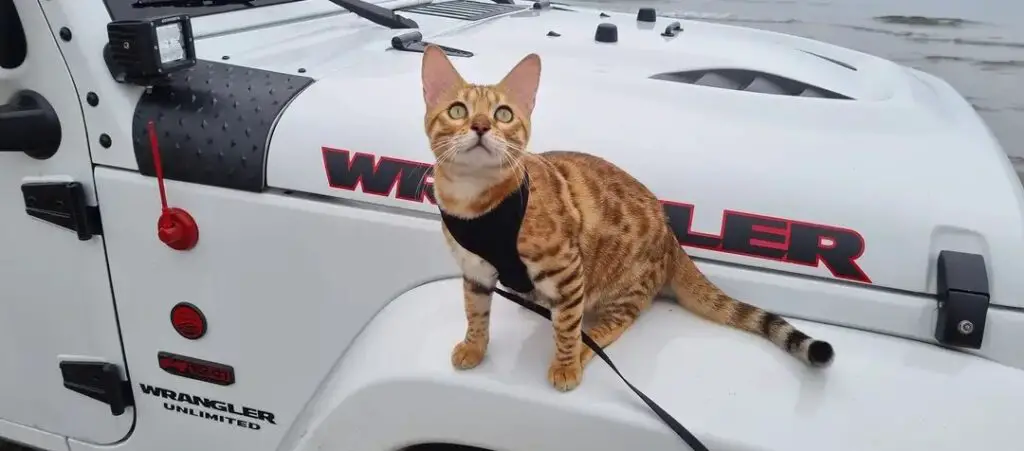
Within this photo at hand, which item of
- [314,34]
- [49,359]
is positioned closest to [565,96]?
[314,34]

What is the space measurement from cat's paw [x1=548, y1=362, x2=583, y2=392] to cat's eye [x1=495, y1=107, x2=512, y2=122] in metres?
0.36

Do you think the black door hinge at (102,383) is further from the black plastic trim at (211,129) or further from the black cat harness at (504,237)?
the black cat harness at (504,237)

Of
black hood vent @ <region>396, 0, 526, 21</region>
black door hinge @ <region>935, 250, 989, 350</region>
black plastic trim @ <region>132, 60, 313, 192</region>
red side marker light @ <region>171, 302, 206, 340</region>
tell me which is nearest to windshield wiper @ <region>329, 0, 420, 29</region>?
black hood vent @ <region>396, 0, 526, 21</region>

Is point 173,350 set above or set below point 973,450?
below

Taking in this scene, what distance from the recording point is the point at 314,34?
1.72 meters

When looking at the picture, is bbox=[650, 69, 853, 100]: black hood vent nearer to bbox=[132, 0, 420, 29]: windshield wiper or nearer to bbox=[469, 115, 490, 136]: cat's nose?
bbox=[132, 0, 420, 29]: windshield wiper

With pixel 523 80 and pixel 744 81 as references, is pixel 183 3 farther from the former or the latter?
pixel 744 81

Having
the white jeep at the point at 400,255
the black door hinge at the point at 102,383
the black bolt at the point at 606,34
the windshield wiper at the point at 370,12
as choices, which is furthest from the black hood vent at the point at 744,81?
the black door hinge at the point at 102,383

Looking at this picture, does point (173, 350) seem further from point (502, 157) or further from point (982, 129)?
point (982, 129)

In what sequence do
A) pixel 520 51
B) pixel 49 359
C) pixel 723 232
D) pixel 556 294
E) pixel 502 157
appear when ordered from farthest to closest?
1. pixel 520 51
2. pixel 49 359
3. pixel 723 232
4. pixel 556 294
5. pixel 502 157

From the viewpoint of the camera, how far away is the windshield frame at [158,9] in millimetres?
1342

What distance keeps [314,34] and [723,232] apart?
1.13 meters

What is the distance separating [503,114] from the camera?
0.87 metres

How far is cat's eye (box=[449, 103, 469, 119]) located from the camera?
86 centimetres
